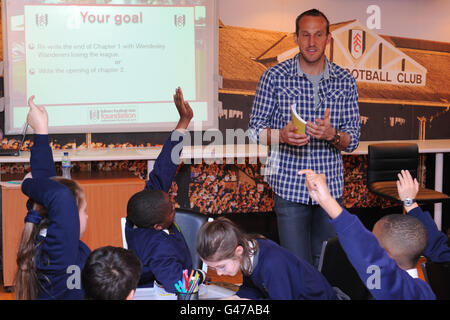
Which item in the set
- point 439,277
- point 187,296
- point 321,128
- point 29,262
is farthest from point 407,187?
point 29,262

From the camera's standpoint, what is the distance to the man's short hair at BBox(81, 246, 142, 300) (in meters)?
1.61

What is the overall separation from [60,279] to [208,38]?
3102mm

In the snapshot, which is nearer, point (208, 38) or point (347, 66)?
point (208, 38)

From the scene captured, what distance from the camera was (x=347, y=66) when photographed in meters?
4.96

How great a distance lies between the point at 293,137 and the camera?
8.85 ft

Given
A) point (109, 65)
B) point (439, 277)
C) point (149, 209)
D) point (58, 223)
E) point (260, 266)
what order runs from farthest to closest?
point (109, 65) → point (149, 209) → point (439, 277) → point (260, 266) → point (58, 223)

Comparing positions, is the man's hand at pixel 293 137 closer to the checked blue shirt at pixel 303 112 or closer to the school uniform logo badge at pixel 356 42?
the checked blue shirt at pixel 303 112

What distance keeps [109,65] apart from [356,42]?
2224mm

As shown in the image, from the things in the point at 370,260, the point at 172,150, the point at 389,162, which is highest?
the point at 172,150

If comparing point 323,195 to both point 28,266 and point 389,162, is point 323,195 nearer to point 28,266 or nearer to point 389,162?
point 28,266

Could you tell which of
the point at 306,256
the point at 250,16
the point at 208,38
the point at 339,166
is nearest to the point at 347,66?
the point at 250,16

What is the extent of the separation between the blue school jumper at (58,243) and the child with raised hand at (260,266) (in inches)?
18.8
